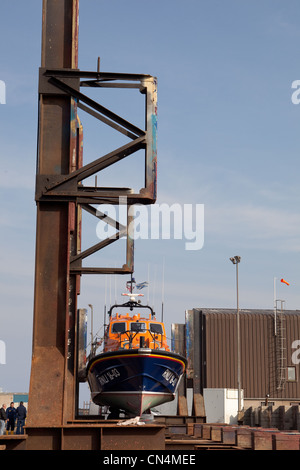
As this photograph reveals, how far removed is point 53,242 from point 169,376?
8753mm

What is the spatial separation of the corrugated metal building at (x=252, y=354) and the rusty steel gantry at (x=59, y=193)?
36866mm

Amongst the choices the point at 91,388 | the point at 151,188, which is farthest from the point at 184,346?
the point at 151,188

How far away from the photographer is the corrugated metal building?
4666 cm

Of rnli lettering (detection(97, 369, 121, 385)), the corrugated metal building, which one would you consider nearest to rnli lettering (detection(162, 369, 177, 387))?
rnli lettering (detection(97, 369, 121, 385))

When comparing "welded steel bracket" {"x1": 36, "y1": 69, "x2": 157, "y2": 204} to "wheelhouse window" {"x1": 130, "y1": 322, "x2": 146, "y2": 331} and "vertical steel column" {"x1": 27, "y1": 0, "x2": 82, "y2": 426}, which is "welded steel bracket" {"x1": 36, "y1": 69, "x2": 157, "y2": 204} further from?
"wheelhouse window" {"x1": 130, "y1": 322, "x2": 146, "y2": 331}

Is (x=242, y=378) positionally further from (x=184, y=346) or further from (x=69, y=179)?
(x=69, y=179)

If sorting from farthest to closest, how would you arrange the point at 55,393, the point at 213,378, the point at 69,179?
the point at 213,378, the point at 69,179, the point at 55,393

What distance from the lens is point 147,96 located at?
11.0m

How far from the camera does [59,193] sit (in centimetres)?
1038

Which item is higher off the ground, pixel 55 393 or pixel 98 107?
pixel 98 107

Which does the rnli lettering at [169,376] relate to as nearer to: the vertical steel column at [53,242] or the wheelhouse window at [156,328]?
the wheelhouse window at [156,328]

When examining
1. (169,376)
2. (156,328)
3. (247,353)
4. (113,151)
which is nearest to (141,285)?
(156,328)

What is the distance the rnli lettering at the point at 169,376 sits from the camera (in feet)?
57.7
